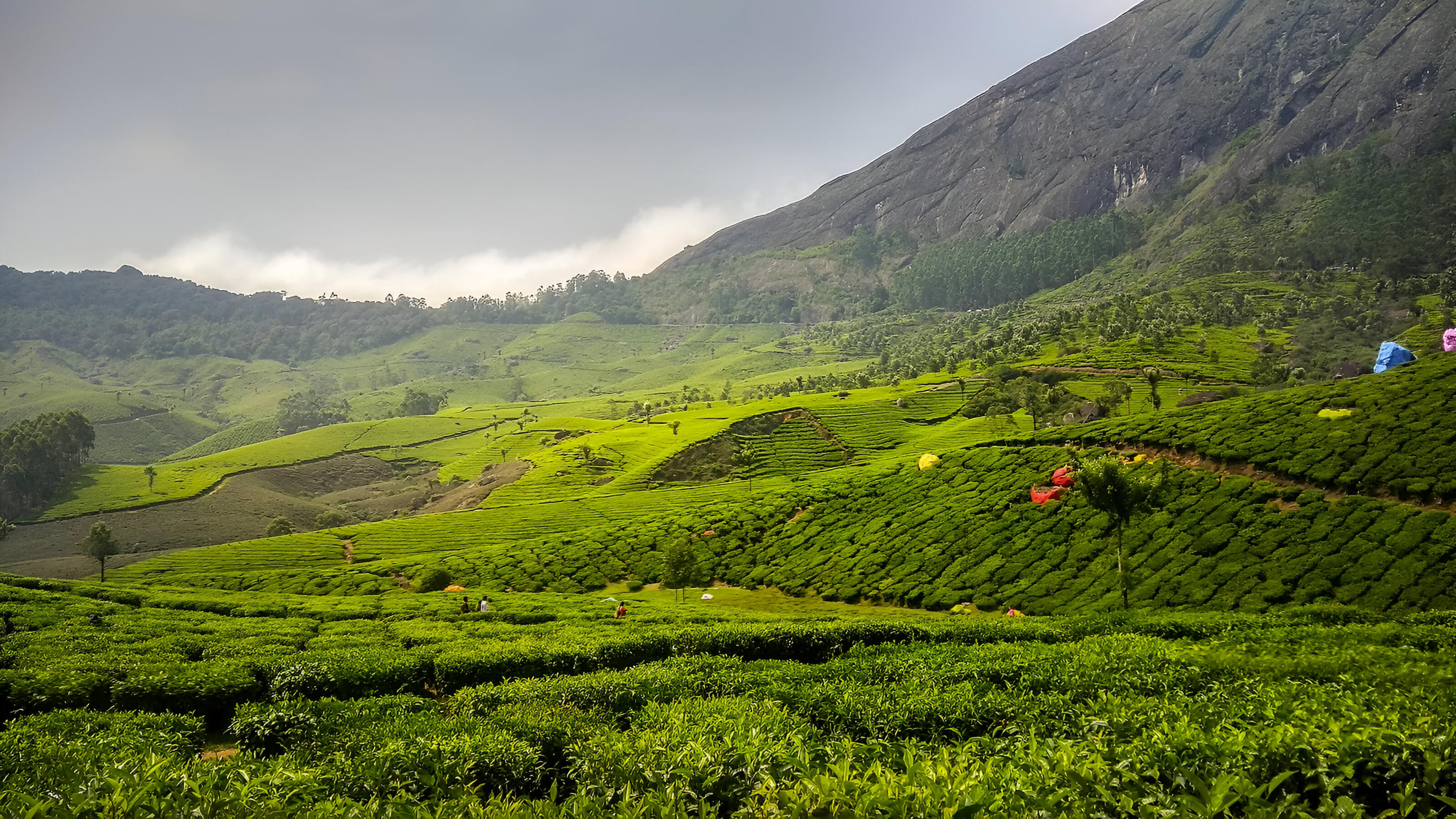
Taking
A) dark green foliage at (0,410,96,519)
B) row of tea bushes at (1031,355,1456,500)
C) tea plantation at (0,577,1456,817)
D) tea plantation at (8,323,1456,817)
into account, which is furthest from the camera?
dark green foliage at (0,410,96,519)

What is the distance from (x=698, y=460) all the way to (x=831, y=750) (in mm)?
101715

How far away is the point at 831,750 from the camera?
7859 millimetres

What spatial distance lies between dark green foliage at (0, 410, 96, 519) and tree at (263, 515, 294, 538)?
67725 mm

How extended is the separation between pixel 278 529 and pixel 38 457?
84.2 m

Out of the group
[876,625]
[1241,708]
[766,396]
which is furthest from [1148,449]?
[766,396]

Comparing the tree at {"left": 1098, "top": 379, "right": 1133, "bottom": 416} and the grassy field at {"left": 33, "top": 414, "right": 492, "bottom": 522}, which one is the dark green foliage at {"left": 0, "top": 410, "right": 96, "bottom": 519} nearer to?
the grassy field at {"left": 33, "top": 414, "right": 492, "bottom": 522}

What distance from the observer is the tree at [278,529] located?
11184 centimetres

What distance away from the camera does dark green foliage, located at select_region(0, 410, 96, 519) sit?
139625 millimetres

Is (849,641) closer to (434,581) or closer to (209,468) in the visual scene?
(434,581)

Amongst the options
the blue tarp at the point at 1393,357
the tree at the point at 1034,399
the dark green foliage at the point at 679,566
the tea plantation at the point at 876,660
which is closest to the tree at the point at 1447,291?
the blue tarp at the point at 1393,357

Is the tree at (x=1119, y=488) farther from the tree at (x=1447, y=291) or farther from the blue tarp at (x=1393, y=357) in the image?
the tree at (x=1447, y=291)

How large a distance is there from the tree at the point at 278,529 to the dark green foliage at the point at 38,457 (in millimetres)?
67725

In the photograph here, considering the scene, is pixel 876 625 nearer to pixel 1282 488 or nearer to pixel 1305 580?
pixel 1305 580

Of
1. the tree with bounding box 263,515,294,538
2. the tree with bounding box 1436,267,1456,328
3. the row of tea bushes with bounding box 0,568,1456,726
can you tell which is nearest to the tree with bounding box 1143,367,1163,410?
the row of tea bushes with bounding box 0,568,1456,726
